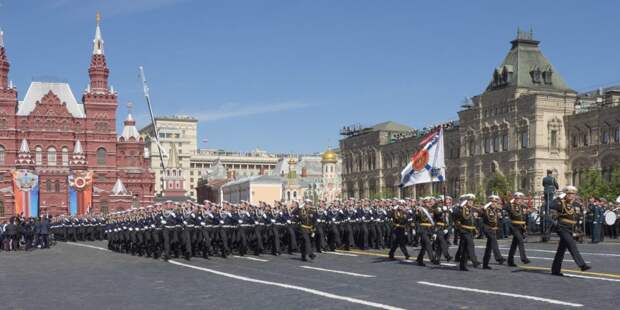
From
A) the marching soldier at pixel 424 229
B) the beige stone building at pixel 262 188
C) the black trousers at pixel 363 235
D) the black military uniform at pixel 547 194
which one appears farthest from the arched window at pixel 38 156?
the marching soldier at pixel 424 229

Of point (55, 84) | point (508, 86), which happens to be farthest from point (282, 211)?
point (55, 84)

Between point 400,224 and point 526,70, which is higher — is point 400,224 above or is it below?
below

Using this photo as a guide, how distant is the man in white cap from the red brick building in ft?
261

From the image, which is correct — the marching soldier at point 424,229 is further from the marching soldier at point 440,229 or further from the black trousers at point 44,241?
the black trousers at point 44,241

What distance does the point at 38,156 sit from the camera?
96562 millimetres

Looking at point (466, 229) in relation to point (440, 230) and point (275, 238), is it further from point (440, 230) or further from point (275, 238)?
point (275, 238)

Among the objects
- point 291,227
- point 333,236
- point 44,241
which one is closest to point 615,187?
point 333,236

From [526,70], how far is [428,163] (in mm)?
48604

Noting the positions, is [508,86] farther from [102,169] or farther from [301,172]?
[301,172]

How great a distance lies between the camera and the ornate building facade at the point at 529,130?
64.6m

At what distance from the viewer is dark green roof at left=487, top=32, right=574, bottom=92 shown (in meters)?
71.9

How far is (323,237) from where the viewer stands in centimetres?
2606

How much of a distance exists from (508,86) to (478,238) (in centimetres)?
4173

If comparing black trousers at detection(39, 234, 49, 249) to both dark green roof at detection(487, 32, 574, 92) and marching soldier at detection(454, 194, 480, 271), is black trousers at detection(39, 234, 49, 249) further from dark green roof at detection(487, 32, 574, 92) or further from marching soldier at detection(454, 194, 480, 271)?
dark green roof at detection(487, 32, 574, 92)
